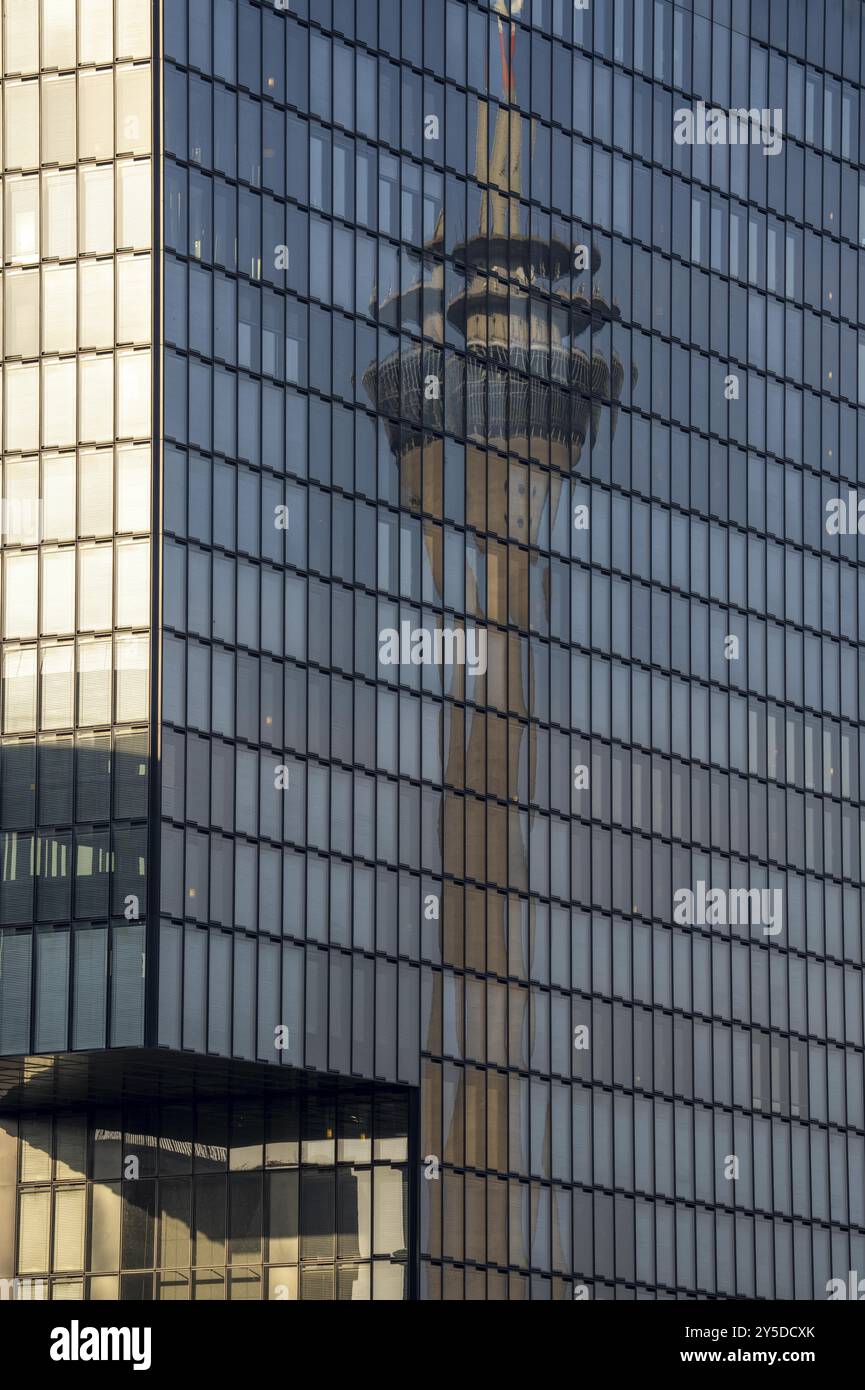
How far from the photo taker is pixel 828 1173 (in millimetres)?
111750

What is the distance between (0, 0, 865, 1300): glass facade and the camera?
90188mm

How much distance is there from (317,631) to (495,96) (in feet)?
72.0

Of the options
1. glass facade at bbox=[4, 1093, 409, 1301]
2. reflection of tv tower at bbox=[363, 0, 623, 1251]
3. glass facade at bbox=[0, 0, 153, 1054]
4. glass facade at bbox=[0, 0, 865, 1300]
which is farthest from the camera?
reflection of tv tower at bbox=[363, 0, 623, 1251]

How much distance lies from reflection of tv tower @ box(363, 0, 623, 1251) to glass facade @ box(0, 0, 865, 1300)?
0.20 m

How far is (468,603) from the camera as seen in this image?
331 feet

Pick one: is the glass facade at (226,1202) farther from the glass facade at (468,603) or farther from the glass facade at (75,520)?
the glass facade at (75,520)

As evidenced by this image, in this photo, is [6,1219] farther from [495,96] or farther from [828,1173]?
[495,96]

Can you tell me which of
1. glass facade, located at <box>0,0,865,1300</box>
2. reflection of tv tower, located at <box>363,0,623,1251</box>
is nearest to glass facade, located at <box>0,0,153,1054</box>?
glass facade, located at <box>0,0,865,1300</box>

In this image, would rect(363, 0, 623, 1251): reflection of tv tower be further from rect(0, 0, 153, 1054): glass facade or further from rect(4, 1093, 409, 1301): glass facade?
rect(0, 0, 153, 1054): glass facade

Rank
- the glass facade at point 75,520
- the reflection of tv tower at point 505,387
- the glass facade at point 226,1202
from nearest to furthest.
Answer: the glass facade at point 75,520 < the glass facade at point 226,1202 < the reflection of tv tower at point 505,387

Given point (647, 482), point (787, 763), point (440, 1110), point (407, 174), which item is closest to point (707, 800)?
point (787, 763)

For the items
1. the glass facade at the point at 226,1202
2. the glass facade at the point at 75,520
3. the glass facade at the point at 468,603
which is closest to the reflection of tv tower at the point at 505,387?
the glass facade at the point at 468,603

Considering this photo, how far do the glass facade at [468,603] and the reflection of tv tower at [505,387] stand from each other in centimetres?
20

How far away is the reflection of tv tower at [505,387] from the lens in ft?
327
